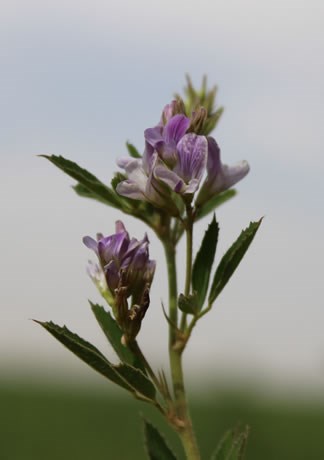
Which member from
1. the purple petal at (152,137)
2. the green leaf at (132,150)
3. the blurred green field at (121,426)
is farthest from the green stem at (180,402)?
the blurred green field at (121,426)

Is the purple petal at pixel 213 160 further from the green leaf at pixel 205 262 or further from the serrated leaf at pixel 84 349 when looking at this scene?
the serrated leaf at pixel 84 349

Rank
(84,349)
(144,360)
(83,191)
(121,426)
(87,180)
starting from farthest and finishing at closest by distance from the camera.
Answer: (121,426) → (83,191) → (87,180) → (144,360) → (84,349)

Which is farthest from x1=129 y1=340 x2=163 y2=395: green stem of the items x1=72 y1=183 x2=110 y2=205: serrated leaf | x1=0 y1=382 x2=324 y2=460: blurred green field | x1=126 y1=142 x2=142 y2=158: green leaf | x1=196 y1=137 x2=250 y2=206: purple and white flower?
x1=0 y1=382 x2=324 y2=460: blurred green field

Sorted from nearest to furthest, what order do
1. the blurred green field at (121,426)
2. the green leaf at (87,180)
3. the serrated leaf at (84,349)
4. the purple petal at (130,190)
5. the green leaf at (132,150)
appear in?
the serrated leaf at (84,349)
the purple petal at (130,190)
the green leaf at (87,180)
the green leaf at (132,150)
the blurred green field at (121,426)

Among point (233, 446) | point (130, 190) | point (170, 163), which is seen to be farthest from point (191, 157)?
point (233, 446)

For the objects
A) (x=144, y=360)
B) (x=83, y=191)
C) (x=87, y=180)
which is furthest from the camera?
(x=83, y=191)

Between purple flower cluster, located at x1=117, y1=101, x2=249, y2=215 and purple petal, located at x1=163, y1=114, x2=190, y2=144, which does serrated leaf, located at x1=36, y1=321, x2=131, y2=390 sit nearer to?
purple flower cluster, located at x1=117, y1=101, x2=249, y2=215

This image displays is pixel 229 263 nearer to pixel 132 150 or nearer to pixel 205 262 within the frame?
Result: pixel 205 262

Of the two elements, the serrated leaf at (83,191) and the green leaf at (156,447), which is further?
the serrated leaf at (83,191)
